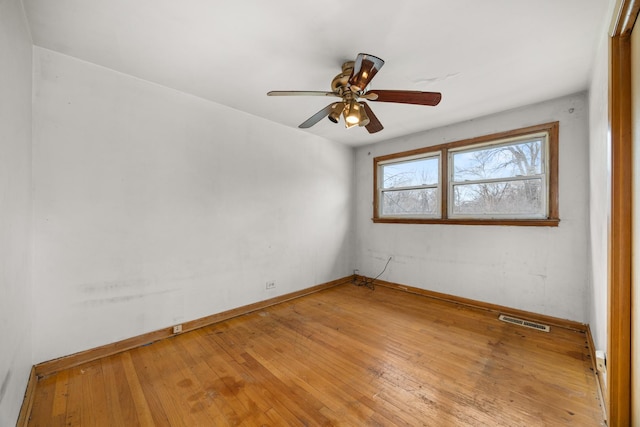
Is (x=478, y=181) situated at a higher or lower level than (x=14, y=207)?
higher

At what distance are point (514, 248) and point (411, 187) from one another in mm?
1554

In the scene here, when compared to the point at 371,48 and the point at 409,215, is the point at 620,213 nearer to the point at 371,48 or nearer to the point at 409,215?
the point at 371,48

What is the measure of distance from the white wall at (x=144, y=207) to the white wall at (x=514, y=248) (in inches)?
71.3

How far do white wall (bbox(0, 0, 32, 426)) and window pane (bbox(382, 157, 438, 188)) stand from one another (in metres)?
4.08

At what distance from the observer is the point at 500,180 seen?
3125 millimetres

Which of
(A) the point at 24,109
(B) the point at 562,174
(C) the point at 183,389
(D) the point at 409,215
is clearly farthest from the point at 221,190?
(B) the point at 562,174

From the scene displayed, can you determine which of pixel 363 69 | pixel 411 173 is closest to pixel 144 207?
pixel 363 69

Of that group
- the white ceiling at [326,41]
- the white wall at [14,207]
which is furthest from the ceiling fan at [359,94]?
the white wall at [14,207]

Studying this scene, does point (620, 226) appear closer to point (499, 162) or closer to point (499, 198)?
point (499, 198)

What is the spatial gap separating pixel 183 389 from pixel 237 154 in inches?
90.7

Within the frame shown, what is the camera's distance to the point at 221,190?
2891 mm

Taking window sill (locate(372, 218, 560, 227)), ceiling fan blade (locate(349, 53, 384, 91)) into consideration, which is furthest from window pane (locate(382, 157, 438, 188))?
ceiling fan blade (locate(349, 53, 384, 91))

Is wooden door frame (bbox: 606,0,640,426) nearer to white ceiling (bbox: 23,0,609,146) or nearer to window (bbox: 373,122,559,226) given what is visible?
white ceiling (bbox: 23,0,609,146)

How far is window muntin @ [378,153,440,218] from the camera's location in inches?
148
